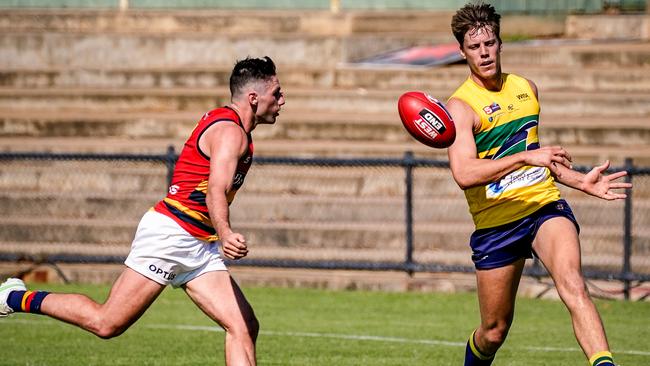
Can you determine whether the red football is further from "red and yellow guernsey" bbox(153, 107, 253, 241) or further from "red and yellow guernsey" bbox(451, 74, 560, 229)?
"red and yellow guernsey" bbox(153, 107, 253, 241)

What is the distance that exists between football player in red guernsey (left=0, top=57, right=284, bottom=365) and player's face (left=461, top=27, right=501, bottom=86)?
49.7 inches

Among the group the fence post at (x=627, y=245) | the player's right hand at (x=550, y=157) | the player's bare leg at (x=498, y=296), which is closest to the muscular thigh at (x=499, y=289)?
the player's bare leg at (x=498, y=296)

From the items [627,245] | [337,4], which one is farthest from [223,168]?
[337,4]

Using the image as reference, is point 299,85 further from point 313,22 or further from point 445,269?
point 445,269

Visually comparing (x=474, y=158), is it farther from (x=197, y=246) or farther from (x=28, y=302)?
(x=28, y=302)

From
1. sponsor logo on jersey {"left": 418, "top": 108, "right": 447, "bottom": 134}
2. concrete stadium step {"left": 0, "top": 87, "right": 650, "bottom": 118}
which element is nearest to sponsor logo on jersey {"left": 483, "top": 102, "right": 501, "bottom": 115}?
sponsor logo on jersey {"left": 418, "top": 108, "right": 447, "bottom": 134}

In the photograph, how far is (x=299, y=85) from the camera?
19531 millimetres

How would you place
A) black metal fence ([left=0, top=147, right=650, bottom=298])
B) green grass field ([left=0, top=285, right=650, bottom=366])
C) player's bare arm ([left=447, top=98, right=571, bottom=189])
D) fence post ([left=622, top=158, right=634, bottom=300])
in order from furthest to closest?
black metal fence ([left=0, top=147, right=650, bottom=298]), fence post ([left=622, top=158, right=634, bottom=300]), green grass field ([left=0, top=285, right=650, bottom=366]), player's bare arm ([left=447, top=98, right=571, bottom=189])

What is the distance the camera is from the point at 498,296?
7566mm

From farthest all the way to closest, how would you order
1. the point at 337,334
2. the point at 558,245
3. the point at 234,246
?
the point at 337,334 → the point at 558,245 → the point at 234,246

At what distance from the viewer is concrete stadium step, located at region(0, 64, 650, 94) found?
60.4 ft

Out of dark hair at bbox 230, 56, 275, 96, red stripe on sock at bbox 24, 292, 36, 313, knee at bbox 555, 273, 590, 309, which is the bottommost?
red stripe on sock at bbox 24, 292, 36, 313

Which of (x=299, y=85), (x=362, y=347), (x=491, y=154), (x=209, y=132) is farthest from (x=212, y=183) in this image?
(x=299, y=85)

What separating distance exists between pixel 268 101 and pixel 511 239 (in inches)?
69.1
